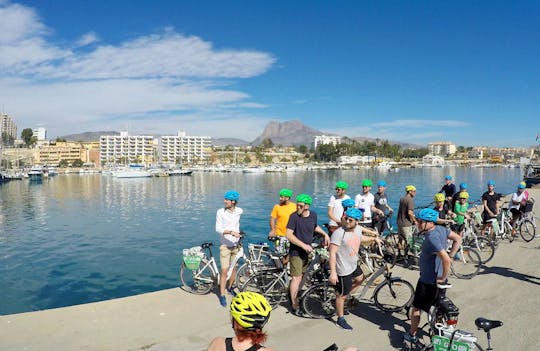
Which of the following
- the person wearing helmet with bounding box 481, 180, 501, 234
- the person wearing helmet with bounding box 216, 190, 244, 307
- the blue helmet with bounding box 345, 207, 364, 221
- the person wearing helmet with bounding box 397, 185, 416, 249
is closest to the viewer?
the blue helmet with bounding box 345, 207, 364, 221

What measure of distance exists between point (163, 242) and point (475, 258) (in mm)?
18439

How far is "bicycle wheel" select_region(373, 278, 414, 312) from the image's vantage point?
6.88 m

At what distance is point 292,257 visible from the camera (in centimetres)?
666

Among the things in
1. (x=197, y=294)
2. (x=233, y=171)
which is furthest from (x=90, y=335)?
(x=233, y=171)

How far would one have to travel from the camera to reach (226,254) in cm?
747

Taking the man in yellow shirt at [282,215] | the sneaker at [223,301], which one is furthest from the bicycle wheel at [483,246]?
the sneaker at [223,301]

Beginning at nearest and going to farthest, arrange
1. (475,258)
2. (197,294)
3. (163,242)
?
(197,294)
(475,258)
(163,242)

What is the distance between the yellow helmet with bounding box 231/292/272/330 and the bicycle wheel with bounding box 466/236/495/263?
911 centimetres

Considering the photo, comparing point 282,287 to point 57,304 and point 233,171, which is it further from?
point 233,171

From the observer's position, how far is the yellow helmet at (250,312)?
2.79 m

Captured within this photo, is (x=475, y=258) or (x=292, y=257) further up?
(x=292, y=257)

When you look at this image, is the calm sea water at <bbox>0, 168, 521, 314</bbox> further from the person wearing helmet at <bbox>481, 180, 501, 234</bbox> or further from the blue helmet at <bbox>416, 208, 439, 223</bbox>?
the blue helmet at <bbox>416, 208, 439, 223</bbox>

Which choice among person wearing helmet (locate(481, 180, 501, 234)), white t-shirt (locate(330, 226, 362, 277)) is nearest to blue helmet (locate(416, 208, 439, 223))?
white t-shirt (locate(330, 226, 362, 277))

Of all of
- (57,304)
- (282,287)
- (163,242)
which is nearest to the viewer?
(282,287)
